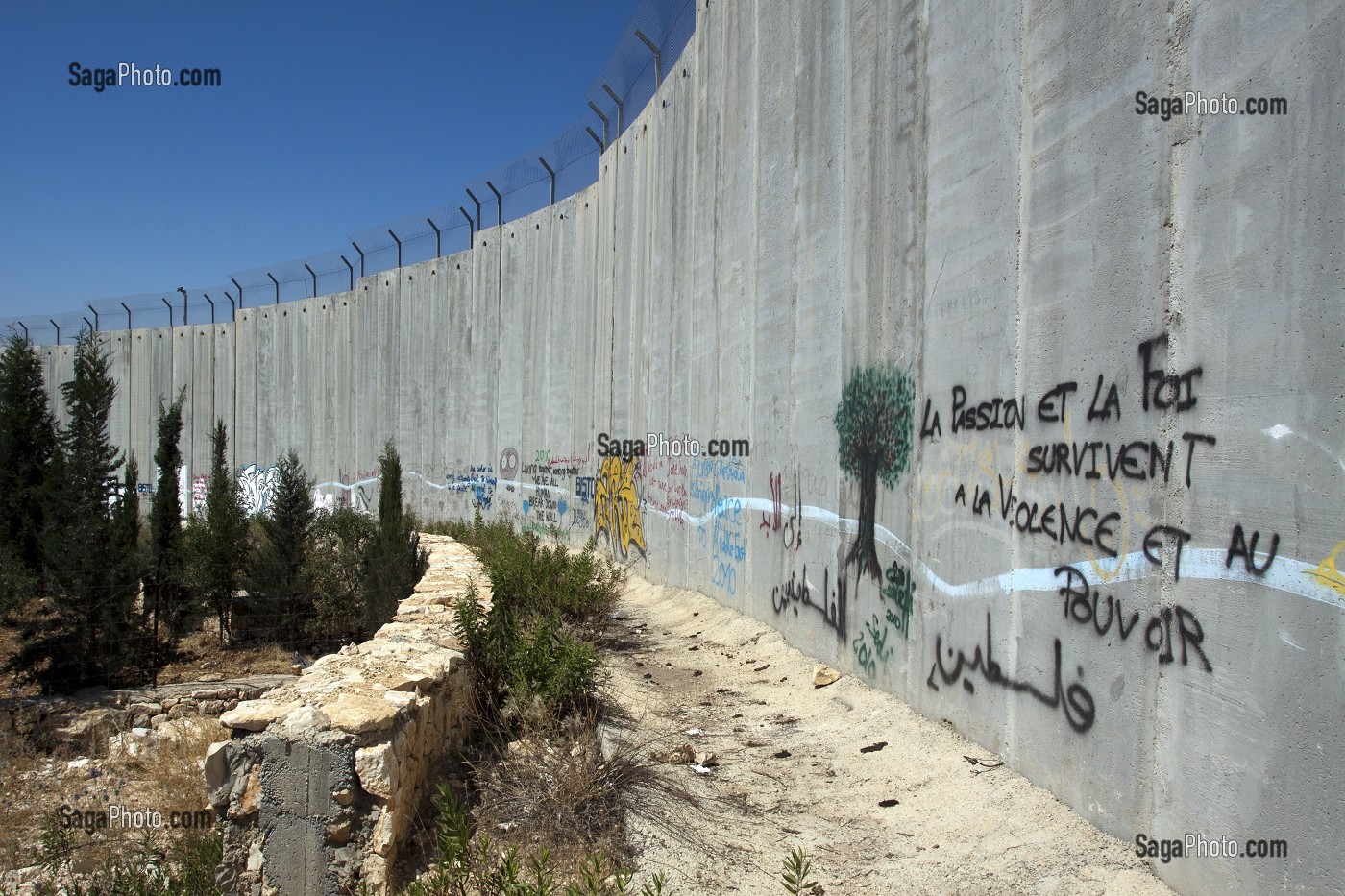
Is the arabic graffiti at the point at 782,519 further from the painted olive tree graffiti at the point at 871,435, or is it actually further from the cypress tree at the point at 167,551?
the cypress tree at the point at 167,551

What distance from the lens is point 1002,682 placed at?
405 centimetres

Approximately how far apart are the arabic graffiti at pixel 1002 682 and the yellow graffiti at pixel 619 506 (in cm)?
715

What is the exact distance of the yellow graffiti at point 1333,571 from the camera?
7.95 feet

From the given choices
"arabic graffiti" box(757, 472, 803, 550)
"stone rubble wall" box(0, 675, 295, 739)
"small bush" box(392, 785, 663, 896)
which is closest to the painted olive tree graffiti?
"arabic graffiti" box(757, 472, 803, 550)

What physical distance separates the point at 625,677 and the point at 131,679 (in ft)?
25.3

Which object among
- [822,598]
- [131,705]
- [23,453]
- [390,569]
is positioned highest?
[23,453]

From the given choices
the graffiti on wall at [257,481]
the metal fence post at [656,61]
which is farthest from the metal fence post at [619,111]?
the graffiti on wall at [257,481]

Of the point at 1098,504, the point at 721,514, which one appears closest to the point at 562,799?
the point at 1098,504

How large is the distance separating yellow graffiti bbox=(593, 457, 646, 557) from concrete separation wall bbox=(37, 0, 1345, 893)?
2.34 m

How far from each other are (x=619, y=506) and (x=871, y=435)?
7.41 m

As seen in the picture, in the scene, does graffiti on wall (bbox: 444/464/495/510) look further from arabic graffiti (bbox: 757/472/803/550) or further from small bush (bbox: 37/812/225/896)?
small bush (bbox: 37/812/225/896)

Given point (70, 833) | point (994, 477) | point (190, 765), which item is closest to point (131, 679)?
point (190, 765)

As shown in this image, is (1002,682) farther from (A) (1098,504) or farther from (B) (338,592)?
(B) (338,592)

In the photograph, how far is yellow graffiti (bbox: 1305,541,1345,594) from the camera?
7.95 ft
